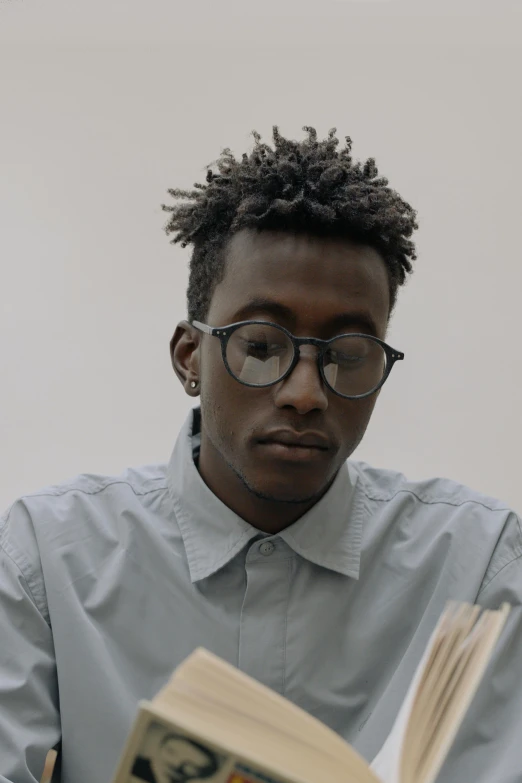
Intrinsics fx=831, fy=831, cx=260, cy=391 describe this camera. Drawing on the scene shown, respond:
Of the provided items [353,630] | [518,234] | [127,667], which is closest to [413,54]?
[518,234]

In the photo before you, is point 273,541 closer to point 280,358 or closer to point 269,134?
point 280,358

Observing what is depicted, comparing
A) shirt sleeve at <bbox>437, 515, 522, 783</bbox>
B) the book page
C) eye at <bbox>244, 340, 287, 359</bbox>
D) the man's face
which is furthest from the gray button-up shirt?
the book page

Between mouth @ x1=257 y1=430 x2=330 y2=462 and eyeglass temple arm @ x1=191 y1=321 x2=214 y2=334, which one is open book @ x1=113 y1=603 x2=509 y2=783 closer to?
mouth @ x1=257 y1=430 x2=330 y2=462

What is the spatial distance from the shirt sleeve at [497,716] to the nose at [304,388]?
0.36m

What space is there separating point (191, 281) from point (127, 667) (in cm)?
57

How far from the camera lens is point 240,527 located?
1.14 metres

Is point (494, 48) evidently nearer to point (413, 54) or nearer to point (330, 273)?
point (413, 54)

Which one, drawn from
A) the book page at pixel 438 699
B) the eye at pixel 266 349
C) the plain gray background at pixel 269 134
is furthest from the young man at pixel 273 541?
the plain gray background at pixel 269 134

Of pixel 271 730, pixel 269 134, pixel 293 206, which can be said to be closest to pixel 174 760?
pixel 271 730

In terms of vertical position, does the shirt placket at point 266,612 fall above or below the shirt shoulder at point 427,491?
below

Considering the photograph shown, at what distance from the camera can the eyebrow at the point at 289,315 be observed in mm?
1051

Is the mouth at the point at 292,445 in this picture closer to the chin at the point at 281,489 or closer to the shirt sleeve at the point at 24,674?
the chin at the point at 281,489

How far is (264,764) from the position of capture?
1.69 ft

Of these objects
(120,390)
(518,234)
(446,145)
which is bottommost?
(120,390)
